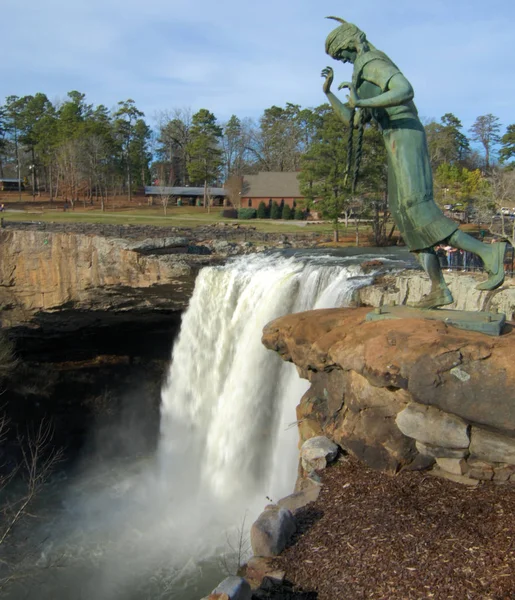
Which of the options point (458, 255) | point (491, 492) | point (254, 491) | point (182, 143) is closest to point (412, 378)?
point (491, 492)

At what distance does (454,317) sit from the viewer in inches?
274

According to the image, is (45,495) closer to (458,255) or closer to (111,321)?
(111,321)

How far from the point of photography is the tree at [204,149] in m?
50.3

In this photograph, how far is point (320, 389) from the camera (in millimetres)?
7945

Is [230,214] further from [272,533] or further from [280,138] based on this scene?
[272,533]

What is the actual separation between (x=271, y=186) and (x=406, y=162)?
43.0 metres

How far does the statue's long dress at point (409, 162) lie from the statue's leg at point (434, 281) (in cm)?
22

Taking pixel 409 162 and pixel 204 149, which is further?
pixel 204 149

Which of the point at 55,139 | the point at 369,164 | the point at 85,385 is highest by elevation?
the point at 55,139

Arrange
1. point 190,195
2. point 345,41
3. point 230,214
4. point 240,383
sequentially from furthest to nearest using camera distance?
point 190,195 → point 230,214 → point 240,383 → point 345,41

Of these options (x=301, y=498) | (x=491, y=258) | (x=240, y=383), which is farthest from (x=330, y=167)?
(x=301, y=498)

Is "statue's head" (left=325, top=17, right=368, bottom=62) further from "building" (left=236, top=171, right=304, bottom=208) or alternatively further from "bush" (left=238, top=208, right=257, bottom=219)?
"building" (left=236, top=171, right=304, bottom=208)

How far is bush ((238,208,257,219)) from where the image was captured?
43925mm

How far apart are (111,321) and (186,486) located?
7579 millimetres
